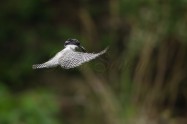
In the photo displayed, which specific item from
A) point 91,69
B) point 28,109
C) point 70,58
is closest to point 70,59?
point 70,58

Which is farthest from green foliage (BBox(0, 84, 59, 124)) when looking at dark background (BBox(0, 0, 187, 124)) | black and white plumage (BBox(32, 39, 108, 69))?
black and white plumage (BBox(32, 39, 108, 69))

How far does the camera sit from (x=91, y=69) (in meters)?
4.25

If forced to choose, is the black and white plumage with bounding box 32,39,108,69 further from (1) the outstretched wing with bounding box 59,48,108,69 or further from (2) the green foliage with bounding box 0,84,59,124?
(2) the green foliage with bounding box 0,84,59,124

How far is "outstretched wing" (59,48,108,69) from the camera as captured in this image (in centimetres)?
122

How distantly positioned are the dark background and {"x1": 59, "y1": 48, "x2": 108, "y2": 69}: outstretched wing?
2.94m

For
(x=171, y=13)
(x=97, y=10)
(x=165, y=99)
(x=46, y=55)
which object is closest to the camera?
(x=171, y=13)

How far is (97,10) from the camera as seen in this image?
7.27m

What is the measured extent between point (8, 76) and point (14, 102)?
1252 millimetres

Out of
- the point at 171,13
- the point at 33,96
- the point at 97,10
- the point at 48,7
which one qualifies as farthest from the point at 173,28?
the point at 48,7

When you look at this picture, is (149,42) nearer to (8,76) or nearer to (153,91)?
(153,91)

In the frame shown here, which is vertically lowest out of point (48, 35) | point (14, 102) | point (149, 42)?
point (14, 102)

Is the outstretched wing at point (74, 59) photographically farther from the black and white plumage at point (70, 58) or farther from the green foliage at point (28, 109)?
the green foliage at point (28, 109)

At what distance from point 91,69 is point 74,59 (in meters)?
3.01

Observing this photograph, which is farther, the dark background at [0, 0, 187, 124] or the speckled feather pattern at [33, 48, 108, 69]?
the dark background at [0, 0, 187, 124]
